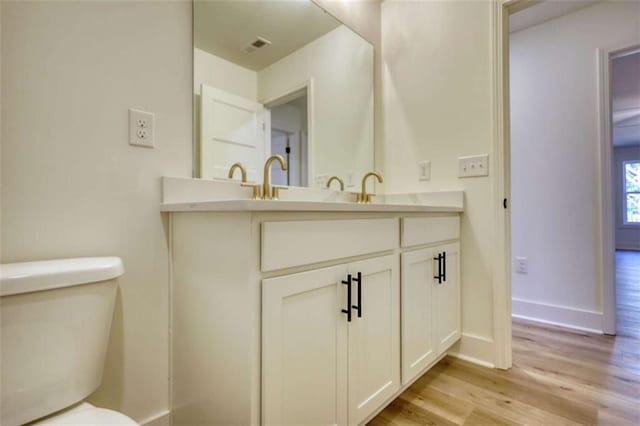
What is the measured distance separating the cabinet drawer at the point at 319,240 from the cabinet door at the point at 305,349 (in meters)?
0.05

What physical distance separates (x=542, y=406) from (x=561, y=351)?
73 centimetres

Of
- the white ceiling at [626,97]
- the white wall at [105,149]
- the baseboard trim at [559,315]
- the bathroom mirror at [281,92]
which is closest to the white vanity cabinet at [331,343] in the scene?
the white wall at [105,149]

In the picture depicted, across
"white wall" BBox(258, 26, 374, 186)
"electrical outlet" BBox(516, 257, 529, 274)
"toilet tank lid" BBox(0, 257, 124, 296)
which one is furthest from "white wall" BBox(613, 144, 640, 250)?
"toilet tank lid" BBox(0, 257, 124, 296)

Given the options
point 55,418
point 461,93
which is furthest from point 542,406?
point 55,418

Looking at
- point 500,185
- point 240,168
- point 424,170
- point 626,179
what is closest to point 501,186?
point 500,185

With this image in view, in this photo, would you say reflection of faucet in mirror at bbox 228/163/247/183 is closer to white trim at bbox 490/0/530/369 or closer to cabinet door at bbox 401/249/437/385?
cabinet door at bbox 401/249/437/385

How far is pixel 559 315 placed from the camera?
2.30 m

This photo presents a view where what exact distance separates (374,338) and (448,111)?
1375 mm

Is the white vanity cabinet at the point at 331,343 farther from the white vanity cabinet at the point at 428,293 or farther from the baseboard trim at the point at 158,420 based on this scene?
the baseboard trim at the point at 158,420

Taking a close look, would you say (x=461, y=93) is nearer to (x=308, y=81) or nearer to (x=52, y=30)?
(x=308, y=81)

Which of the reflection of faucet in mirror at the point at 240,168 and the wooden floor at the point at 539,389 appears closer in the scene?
the wooden floor at the point at 539,389

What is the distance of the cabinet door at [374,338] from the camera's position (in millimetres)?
1064

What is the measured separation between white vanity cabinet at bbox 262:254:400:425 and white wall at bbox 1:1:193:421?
54cm

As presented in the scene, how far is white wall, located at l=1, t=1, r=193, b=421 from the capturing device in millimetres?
882
